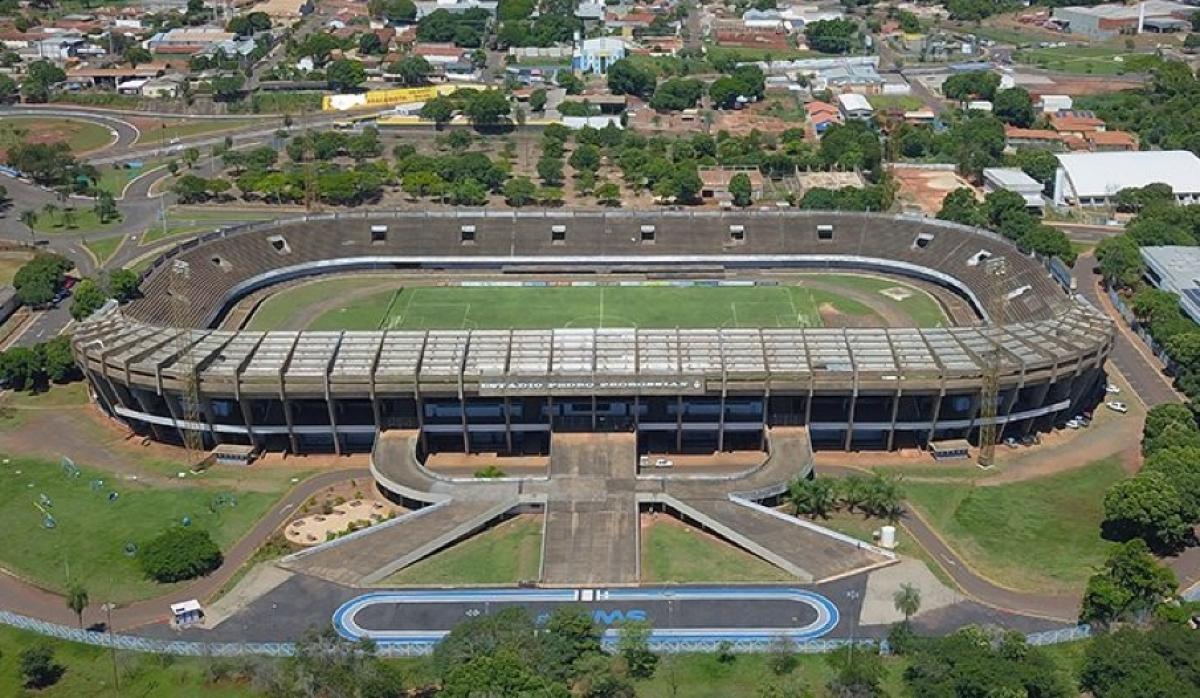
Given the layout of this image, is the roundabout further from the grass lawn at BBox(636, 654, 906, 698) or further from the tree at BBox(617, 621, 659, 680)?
the tree at BBox(617, 621, 659, 680)

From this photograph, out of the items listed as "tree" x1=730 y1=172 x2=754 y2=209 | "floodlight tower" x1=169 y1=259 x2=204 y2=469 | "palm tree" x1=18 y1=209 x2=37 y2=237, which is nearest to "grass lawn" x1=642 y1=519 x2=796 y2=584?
"floodlight tower" x1=169 y1=259 x2=204 y2=469

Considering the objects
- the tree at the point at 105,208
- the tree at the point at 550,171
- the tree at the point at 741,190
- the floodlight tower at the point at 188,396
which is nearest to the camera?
the floodlight tower at the point at 188,396

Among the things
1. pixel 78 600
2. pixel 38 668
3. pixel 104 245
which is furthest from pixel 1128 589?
pixel 104 245

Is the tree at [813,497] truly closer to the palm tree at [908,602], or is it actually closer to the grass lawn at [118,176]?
the palm tree at [908,602]

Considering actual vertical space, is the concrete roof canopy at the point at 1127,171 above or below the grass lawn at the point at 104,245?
above

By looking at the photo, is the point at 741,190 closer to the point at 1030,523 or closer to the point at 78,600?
the point at 1030,523

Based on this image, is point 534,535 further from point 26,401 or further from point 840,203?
point 840,203

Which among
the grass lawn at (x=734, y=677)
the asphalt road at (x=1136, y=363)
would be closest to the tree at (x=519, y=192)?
the asphalt road at (x=1136, y=363)
